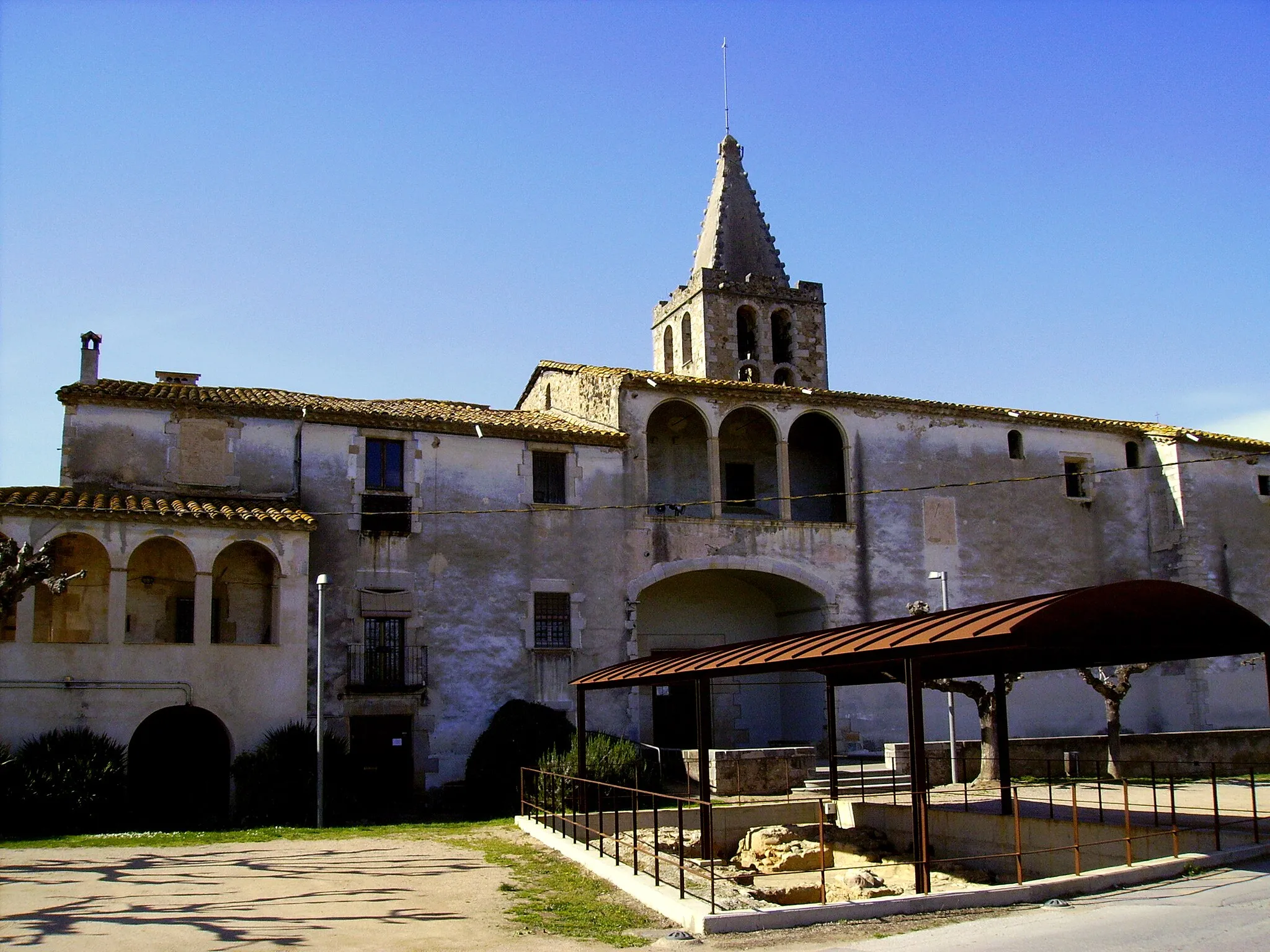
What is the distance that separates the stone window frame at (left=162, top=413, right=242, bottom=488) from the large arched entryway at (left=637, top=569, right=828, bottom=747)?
34.4 feet

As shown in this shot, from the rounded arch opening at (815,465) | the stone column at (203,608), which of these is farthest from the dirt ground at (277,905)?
the rounded arch opening at (815,465)

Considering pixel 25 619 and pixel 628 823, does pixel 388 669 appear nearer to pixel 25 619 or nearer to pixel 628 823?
pixel 25 619

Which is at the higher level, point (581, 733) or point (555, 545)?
point (555, 545)

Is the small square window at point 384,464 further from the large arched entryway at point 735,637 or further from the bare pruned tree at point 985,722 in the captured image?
the bare pruned tree at point 985,722

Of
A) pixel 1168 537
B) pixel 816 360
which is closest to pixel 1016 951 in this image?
pixel 1168 537

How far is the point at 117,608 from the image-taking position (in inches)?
939

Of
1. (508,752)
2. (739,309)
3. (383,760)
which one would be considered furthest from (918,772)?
(739,309)

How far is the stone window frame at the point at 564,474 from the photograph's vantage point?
28812 mm

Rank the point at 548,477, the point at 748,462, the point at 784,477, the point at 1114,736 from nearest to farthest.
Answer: the point at 1114,736, the point at 548,477, the point at 784,477, the point at 748,462

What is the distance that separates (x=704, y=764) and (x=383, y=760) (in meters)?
13.0

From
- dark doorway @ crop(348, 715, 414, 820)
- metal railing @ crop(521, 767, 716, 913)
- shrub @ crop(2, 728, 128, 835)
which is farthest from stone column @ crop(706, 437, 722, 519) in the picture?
shrub @ crop(2, 728, 128, 835)

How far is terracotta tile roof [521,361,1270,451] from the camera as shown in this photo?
30.7 metres

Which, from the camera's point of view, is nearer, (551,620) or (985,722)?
(985,722)

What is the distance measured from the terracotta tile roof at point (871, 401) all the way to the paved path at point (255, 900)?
14.9 meters
